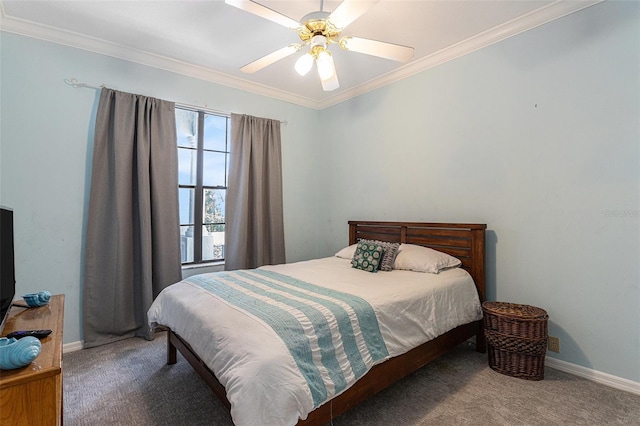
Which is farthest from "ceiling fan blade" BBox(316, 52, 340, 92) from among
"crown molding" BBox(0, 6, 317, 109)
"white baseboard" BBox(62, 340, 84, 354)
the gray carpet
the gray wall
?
"white baseboard" BBox(62, 340, 84, 354)

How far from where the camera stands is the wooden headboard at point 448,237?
2660 millimetres

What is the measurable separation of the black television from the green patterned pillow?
93.2 inches

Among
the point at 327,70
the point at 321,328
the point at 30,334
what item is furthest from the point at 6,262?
the point at 327,70

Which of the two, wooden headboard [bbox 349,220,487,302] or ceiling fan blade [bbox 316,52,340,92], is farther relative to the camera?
wooden headboard [bbox 349,220,487,302]

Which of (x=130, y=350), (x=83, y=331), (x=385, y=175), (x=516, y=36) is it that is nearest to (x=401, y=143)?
(x=385, y=175)

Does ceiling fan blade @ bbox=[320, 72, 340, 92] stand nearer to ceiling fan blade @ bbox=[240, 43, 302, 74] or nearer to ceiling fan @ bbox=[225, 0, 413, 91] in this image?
ceiling fan @ bbox=[225, 0, 413, 91]

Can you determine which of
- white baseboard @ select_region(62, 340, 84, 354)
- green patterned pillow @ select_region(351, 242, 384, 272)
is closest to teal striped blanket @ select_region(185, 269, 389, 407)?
green patterned pillow @ select_region(351, 242, 384, 272)

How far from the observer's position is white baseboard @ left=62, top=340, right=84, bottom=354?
8.74 feet

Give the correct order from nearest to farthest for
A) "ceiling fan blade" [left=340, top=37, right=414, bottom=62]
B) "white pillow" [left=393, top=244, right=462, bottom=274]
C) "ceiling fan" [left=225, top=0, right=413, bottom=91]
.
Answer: "ceiling fan" [left=225, top=0, right=413, bottom=91] → "ceiling fan blade" [left=340, top=37, right=414, bottom=62] → "white pillow" [left=393, top=244, right=462, bottom=274]

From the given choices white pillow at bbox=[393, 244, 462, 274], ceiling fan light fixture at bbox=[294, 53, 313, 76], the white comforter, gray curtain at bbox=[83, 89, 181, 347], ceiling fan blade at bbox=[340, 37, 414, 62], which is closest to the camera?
the white comforter

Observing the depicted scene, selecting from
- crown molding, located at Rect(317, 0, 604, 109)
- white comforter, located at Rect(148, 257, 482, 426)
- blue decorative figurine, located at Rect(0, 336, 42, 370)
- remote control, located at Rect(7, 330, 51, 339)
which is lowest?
white comforter, located at Rect(148, 257, 482, 426)

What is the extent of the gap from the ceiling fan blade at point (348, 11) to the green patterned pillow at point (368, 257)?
1.85 metres

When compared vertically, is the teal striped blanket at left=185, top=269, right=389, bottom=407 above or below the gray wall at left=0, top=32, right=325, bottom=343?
below

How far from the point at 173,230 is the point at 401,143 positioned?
2642 millimetres
